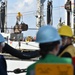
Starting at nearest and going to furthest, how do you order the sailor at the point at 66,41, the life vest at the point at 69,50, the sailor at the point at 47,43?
the sailor at the point at 47,43
the life vest at the point at 69,50
the sailor at the point at 66,41

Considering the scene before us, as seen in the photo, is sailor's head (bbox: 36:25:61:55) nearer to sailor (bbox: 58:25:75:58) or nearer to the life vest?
the life vest

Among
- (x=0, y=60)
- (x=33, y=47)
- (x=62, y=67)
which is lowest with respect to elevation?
(x=33, y=47)

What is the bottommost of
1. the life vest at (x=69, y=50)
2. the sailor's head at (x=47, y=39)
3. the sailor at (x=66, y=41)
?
the life vest at (x=69, y=50)

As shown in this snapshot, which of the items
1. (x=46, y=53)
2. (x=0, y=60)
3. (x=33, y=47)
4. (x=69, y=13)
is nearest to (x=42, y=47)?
(x=46, y=53)

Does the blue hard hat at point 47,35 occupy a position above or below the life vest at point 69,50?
above

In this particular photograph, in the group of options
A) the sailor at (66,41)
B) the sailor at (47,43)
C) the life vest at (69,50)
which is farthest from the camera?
the sailor at (66,41)

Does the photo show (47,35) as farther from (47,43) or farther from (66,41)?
(66,41)

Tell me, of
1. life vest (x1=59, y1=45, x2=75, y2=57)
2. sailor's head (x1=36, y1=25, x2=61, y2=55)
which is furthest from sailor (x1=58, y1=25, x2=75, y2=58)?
sailor's head (x1=36, y1=25, x2=61, y2=55)

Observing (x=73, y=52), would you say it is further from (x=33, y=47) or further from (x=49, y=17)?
(x=49, y=17)

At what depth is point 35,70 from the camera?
98.0 inches

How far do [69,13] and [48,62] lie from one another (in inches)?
566

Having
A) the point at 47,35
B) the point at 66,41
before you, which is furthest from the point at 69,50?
the point at 47,35

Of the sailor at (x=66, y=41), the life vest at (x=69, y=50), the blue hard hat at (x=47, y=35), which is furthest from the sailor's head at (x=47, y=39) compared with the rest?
the sailor at (x=66, y=41)

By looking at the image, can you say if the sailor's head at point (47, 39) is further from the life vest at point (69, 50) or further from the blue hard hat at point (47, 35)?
the life vest at point (69, 50)
